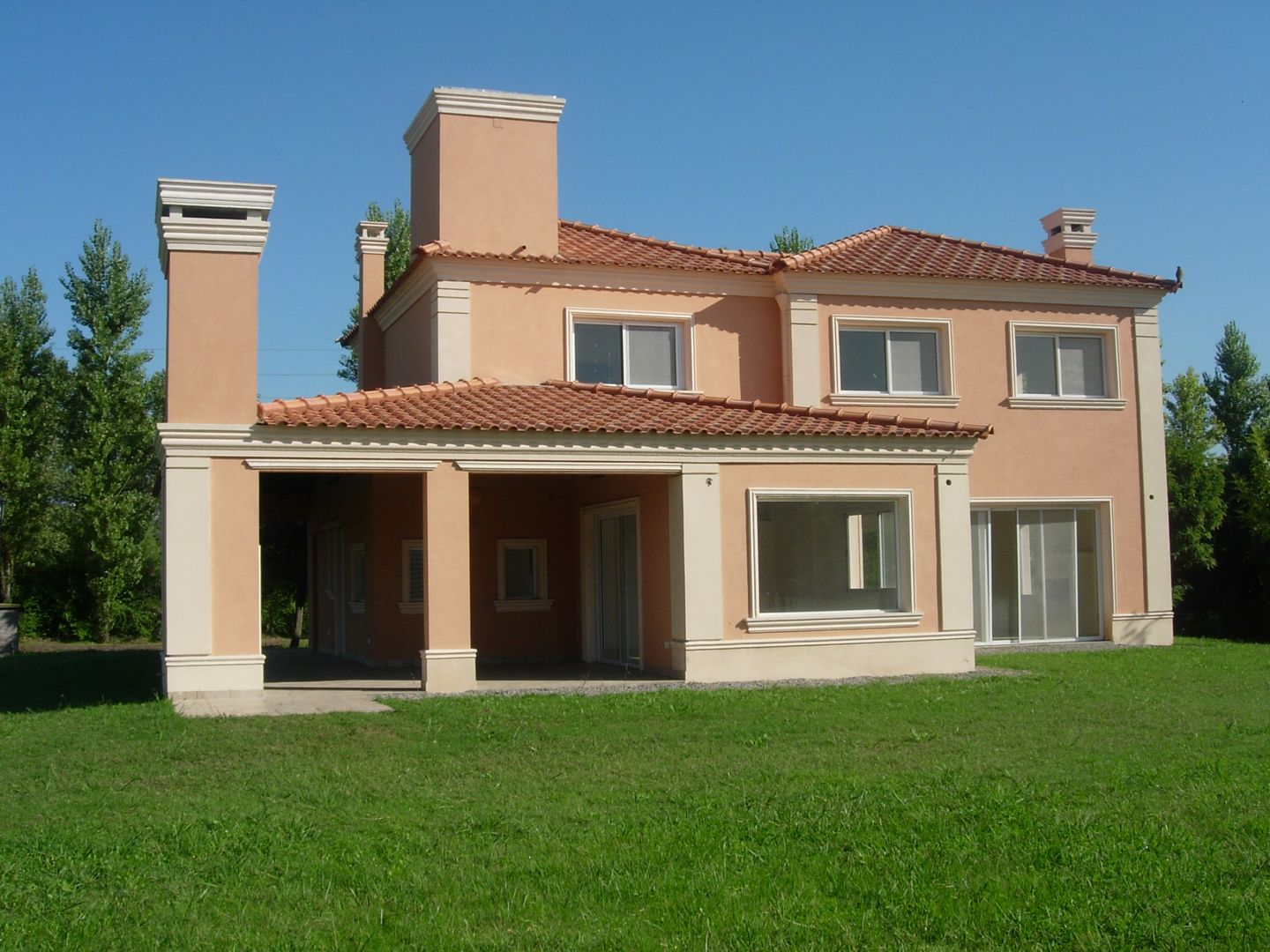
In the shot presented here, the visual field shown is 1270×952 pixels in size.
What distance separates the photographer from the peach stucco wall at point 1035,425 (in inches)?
850

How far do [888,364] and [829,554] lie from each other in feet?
17.0

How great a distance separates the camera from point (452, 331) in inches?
763

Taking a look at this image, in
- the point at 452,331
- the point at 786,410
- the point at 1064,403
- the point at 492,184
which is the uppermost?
the point at 492,184

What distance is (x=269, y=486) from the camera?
23.5 meters

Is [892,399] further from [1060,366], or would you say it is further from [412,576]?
[412,576]

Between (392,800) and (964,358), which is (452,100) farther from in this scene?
(392,800)

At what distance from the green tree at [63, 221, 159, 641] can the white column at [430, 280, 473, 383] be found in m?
17.4

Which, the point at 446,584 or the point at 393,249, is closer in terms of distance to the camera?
the point at 446,584

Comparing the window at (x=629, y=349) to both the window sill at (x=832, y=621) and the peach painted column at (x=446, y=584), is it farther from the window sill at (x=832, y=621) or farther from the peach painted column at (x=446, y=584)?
the window sill at (x=832, y=621)

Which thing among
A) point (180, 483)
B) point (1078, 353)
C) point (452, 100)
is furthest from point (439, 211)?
point (1078, 353)

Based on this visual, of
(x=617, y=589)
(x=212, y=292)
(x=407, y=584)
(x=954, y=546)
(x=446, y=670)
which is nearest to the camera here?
(x=212, y=292)

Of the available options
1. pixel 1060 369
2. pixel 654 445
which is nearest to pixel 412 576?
pixel 654 445

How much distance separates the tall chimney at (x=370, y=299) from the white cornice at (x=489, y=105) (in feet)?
13.3

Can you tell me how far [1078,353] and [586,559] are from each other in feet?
30.8
